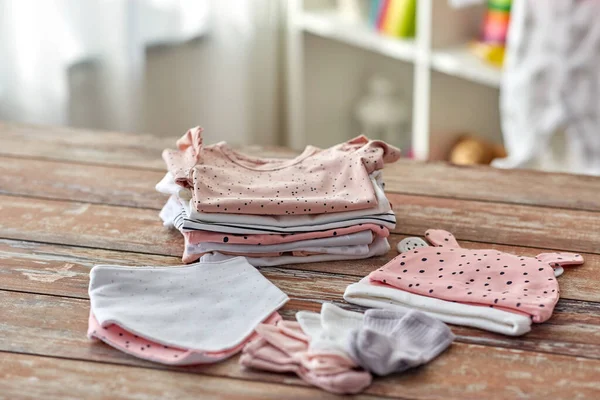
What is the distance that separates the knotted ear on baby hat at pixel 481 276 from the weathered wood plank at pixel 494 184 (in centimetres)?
23

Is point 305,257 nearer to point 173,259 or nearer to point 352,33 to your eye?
point 173,259

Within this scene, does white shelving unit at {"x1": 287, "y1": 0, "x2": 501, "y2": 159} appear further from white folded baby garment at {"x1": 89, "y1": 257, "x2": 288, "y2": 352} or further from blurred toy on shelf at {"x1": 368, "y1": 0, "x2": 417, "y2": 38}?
white folded baby garment at {"x1": 89, "y1": 257, "x2": 288, "y2": 352}

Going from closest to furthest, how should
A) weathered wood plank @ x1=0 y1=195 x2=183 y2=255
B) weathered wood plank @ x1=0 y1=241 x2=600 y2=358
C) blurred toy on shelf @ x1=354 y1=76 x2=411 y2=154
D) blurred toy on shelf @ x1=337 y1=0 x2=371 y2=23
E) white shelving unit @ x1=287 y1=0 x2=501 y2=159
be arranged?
weathered wood plank @ x1=0 y1=241 x2=600 y2=358
weathered wood plank @ x1=0 y1=195 x2=183 y2=255
white shelving unit @ x1=287 y1=0 x2=501 y2=159
blurred toy on shelf @ x1=337 y1=0 x2=371 y2=23
blurred toy on shelf @ x1=354 y1=76 x2=411 y2=154

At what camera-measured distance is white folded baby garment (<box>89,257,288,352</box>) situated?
100 cm

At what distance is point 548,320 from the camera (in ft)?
3.47

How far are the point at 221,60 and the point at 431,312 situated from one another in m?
1.83

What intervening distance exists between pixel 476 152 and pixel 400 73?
69cm

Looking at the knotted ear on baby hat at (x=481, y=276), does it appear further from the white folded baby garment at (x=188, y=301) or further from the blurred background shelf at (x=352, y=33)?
the blurred background shelf at (x=352, y=33)

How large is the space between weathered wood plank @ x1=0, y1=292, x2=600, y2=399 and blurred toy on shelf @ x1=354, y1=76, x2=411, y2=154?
6.49 ft

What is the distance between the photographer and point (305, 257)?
1205 mm

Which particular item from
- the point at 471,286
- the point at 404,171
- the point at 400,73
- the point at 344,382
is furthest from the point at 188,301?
the point at 400,73

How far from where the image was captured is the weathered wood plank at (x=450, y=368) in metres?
0.92

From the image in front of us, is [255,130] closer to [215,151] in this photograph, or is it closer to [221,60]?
[221,60]

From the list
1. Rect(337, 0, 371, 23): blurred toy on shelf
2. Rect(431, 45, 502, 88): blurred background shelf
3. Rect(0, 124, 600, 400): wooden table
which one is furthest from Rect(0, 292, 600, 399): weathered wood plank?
Rect(337, 0, 371, 23): blurred toy on shelf
